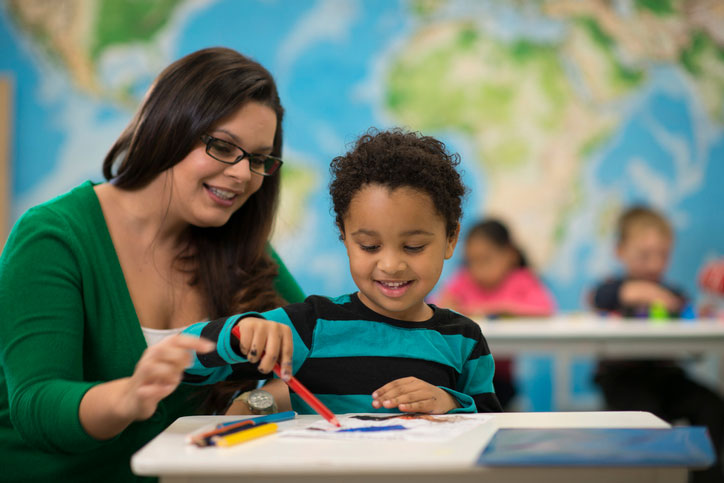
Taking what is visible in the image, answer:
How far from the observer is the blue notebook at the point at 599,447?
2.63 feet

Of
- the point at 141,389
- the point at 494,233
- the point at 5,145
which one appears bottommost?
the point at 141,389

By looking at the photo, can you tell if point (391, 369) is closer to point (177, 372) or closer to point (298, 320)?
point (298, 320)

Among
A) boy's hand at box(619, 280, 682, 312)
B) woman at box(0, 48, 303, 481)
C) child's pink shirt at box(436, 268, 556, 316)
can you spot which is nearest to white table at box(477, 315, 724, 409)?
boy's hand at box(619, 280, 682, 312)

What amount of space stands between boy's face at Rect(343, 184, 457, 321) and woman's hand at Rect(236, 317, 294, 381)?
21 cm

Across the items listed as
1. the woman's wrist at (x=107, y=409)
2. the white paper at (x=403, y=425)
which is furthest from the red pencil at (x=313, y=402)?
the woman's wrist at (x=107, y=409)

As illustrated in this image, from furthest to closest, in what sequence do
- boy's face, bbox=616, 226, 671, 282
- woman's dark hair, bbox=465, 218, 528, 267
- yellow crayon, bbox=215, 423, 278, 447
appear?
woman's dark hair, bbox=465, 218, 528, 267
boy's face, bbox=616, 226, 671, 282
yellow crayon, bbox=215, 423, 278, 447

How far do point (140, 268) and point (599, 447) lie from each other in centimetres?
103

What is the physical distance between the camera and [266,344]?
43.1 inches

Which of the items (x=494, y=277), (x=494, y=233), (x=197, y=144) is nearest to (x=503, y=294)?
(x=494, y=277)

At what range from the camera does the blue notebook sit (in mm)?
801

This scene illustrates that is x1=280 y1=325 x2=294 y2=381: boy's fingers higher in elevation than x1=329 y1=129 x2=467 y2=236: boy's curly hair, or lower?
lower

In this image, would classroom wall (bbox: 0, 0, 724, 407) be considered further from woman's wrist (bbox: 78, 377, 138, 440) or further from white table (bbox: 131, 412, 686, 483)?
white table (bbox: 131, 412, 686, 483)

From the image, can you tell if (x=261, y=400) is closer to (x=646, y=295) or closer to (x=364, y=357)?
(x=364, y=357)

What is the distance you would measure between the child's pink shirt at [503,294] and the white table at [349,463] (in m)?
2.86
